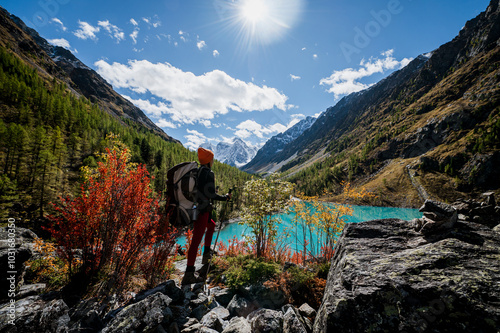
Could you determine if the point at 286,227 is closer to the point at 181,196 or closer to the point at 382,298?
the point at 181,196

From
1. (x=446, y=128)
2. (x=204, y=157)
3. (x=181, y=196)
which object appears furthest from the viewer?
(x=446, y=128)

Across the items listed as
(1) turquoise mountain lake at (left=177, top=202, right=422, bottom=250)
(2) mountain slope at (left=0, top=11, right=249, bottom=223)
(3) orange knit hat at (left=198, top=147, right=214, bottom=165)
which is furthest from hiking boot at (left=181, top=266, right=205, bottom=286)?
(3) orange knit hat at (left=198, top=147, right=214, bottom=165)

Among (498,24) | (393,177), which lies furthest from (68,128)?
(498,24)

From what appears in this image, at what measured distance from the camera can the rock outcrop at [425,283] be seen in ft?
6.70

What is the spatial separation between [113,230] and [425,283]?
19.7 feet

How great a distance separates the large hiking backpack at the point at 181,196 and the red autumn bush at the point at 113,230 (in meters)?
0.42

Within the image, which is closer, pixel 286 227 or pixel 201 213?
pixel 201 213

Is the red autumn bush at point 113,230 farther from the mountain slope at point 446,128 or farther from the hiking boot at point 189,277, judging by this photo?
the mountain slope at point 446,128

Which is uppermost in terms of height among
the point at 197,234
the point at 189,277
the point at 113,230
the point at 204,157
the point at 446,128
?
the point at 446,128

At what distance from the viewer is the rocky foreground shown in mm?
2111

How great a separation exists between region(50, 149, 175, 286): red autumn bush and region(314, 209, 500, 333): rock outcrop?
422cm

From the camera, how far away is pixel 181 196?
5.12 metres

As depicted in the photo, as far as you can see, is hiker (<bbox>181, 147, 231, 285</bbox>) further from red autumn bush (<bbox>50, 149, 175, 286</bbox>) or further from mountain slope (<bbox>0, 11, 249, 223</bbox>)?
mountain slope (<bbox>0, 11, 249, 223</bbox>)

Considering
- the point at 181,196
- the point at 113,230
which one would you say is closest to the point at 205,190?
the point at 181,196
